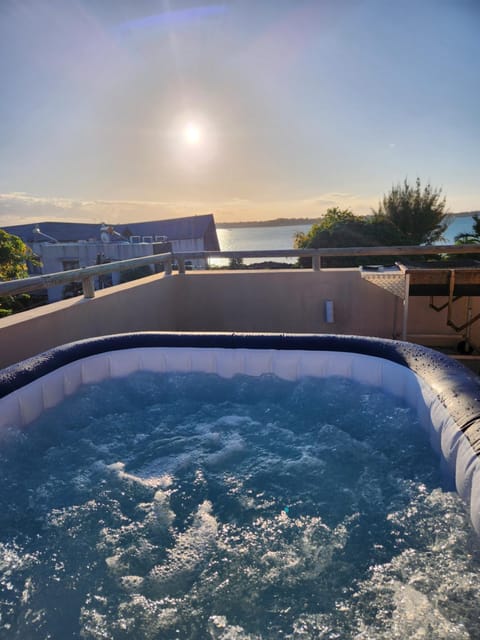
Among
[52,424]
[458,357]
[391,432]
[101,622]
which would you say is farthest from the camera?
[458,357]

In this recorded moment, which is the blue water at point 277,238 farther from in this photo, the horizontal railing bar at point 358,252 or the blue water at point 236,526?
the blue water at point 236,526

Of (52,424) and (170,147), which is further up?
(170,147)

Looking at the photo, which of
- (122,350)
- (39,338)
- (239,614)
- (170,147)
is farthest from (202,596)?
(170,147)

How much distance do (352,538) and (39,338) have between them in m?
1.98

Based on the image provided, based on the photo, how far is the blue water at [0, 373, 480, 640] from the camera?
101 centimetres

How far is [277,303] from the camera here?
3584mm

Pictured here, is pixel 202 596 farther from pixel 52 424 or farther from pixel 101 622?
pixel 52 424

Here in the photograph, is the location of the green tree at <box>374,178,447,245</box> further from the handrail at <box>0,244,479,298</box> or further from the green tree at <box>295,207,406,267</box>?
the handrail at <box>0,244,479,298</box>

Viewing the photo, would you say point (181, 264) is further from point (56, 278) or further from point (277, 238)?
point (277, 238)

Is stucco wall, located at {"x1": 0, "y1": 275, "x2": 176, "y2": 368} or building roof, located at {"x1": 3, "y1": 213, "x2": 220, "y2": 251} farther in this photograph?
building roof, located at {"x1": 3, "y1": 213, "x2": 220, "y2": 251}

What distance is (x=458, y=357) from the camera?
283cm

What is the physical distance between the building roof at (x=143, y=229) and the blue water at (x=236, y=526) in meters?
22.5

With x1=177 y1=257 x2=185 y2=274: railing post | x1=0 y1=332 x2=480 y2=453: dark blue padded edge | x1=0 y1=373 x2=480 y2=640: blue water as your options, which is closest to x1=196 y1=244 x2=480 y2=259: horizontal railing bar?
x1=177 y1=257 x2=185 y2=274: railing post

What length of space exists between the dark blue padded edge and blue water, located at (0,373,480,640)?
0.23 metres
